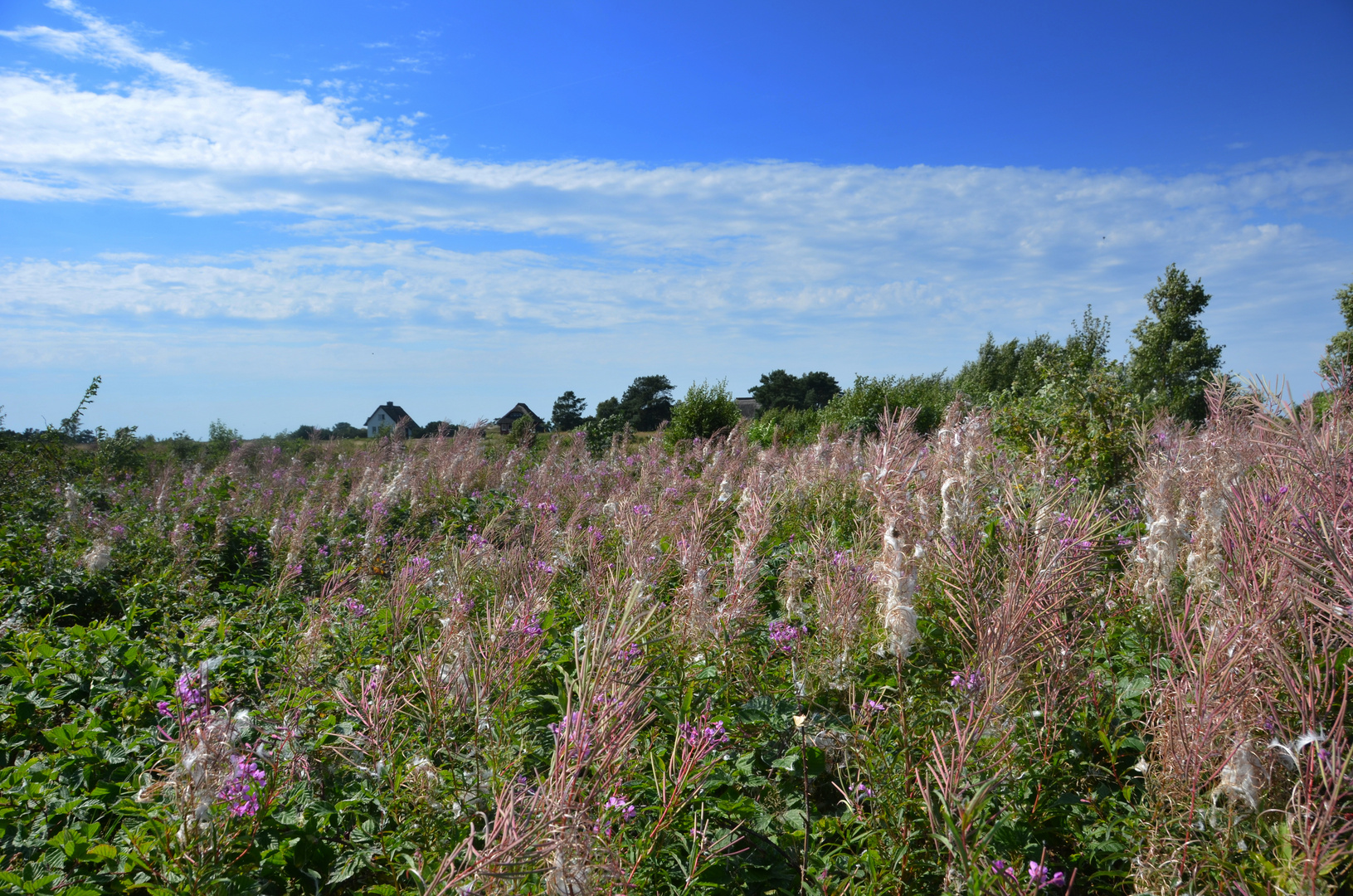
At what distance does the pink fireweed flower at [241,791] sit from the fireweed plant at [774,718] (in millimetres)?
17

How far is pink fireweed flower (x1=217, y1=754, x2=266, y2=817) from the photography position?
1771 millimetres

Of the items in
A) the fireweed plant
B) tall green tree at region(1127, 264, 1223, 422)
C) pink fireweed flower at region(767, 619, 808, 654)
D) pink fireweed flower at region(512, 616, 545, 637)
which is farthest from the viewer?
tall green tree at region(1127, 264, 1223, 422)

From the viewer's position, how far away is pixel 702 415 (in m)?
18.0

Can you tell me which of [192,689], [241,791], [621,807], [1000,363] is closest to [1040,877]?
[621,807]

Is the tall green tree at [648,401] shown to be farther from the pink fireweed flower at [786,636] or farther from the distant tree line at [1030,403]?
the pink fireweed flower at [786,636]

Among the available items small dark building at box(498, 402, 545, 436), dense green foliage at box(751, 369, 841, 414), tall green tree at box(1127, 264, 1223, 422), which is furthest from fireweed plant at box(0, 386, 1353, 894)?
dense green foliage at box(751, 369, 841, 414)

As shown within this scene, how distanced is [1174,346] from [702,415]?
23076 mm

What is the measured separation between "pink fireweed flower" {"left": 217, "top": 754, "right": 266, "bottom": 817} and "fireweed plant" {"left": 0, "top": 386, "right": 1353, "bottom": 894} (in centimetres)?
2

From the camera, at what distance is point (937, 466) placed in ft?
16.3

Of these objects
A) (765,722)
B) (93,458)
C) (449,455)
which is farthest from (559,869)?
(93,458)

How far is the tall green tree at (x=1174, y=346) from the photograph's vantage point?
2795cm

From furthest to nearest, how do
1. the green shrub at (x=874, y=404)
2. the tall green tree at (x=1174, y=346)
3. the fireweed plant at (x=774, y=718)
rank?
the tall green tree at (x=1174, y=346), the green shrub at (x=874, y=404), the fireweed plant at (x=774, y=718)

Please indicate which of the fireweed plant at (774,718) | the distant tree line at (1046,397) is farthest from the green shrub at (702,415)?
the fireweed plant at (774,718)

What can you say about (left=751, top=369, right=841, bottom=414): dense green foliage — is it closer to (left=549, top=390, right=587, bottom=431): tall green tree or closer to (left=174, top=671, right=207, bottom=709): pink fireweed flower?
(left=549, top=390, right=587, bottom=431): tall green tree
